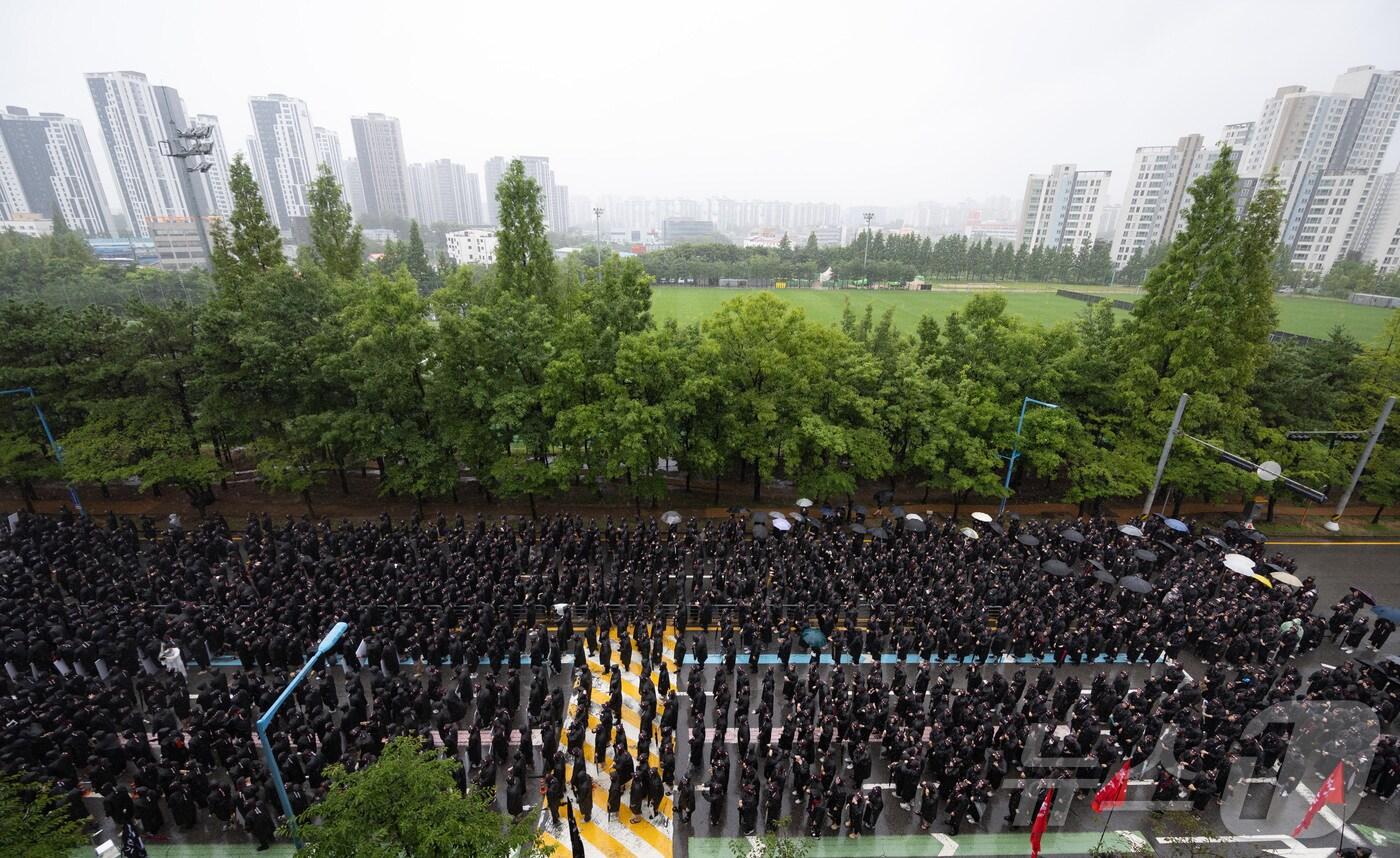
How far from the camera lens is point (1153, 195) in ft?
415

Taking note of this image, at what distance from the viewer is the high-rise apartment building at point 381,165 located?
17538 centimetres

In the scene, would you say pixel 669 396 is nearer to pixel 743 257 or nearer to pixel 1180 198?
pixel 743 257

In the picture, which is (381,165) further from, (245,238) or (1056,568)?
(1056,568)

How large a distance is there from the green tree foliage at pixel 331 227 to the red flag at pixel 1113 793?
107 feet

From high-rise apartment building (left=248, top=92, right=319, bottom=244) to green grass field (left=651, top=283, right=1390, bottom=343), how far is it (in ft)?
386

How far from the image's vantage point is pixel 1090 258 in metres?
97.7

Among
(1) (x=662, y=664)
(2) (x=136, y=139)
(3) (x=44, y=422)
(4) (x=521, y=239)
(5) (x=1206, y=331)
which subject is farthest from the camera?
(2) (x=136, y=139)

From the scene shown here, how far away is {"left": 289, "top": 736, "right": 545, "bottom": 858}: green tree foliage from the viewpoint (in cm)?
725

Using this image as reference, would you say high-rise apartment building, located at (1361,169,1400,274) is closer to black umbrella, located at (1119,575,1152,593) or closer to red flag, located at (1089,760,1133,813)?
black umbrella, located at (1119,575,1152,593)

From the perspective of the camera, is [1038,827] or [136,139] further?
[136,139]

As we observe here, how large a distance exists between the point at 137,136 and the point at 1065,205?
19211 centimetres

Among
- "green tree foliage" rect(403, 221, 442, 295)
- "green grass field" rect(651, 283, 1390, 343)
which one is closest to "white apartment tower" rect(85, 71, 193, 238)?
"green tree foliage" rect(403, 221, 442, 295)

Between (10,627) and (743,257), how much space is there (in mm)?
101284

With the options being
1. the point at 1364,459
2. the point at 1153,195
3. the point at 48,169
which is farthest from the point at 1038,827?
the point at 48,169
